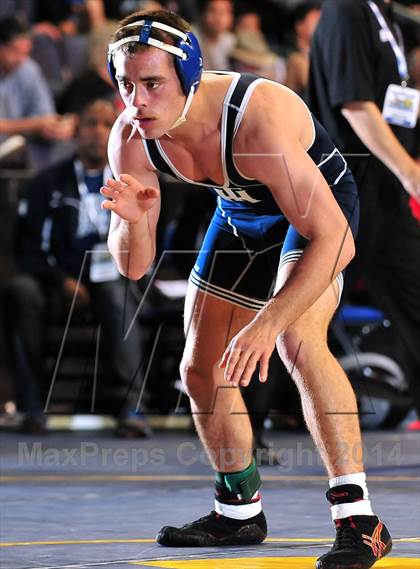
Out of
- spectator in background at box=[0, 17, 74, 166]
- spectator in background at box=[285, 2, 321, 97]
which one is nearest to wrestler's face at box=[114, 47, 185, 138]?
spectator in background at box=[285, 2, 321, 97]

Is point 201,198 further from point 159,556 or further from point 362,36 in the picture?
point 159,556

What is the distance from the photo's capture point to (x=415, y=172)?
5293 millimetres

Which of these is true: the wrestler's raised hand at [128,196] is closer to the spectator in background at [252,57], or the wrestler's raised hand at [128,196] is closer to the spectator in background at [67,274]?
the spectator in background at [67,274]

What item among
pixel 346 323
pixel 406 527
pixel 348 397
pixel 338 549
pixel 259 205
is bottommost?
pixel 346 323

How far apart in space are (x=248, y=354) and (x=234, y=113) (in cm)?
73

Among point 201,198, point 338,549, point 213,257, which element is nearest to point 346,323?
point 201,198

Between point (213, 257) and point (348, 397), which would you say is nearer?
point (348, 397)

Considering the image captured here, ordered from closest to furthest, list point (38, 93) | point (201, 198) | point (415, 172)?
point (415, 172), point (201, 198), point (38, 93)

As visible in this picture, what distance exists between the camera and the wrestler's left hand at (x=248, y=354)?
328cm

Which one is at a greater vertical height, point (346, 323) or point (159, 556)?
point (159, 556)

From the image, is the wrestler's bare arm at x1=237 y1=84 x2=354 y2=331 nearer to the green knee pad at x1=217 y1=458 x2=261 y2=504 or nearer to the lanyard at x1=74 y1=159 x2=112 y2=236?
the green knee pad at x1=217 y1=458 x2=261 y2=504

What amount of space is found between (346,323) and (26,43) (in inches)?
126

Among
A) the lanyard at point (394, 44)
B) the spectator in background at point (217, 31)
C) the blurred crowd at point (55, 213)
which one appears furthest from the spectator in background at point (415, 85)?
the spectator in background at point (217, 31)

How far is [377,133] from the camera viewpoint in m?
5.32
